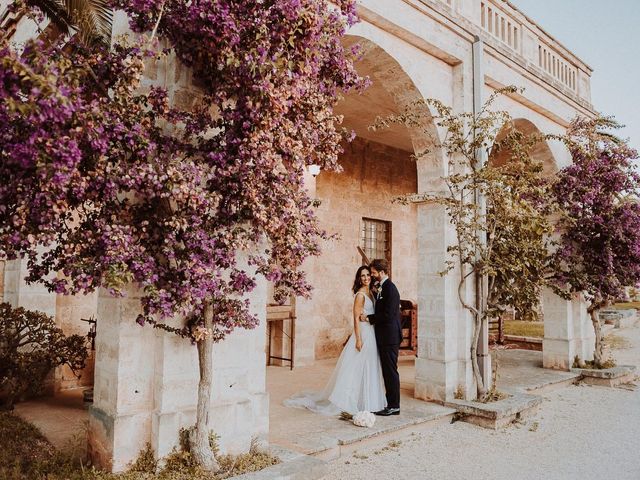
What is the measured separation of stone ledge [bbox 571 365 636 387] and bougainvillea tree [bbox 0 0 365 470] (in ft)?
22.6

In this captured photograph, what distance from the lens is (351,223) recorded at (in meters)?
10.6

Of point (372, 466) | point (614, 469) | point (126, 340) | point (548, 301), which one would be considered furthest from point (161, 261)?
point (548, 301)

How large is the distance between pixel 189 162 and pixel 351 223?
292 inches

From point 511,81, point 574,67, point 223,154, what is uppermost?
point 574,67

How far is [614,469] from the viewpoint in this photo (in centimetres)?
460

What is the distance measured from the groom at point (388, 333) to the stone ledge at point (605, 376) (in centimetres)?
452

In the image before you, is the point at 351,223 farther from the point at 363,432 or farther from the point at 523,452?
the point at 523,452

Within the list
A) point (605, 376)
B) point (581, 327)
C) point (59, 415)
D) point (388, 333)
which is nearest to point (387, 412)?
point (388, 333)

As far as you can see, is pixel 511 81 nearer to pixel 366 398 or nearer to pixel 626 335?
pixel 366 398

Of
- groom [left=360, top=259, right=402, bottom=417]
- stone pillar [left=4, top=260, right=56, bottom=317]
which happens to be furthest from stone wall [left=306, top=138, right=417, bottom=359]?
stone pillar [left=4, top=260, right=56, bottom=317]

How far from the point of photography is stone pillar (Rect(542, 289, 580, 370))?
9.00 metres

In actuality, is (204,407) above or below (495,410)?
above

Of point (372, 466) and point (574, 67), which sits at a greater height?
point (574, 67)

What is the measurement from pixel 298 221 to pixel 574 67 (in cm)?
889
